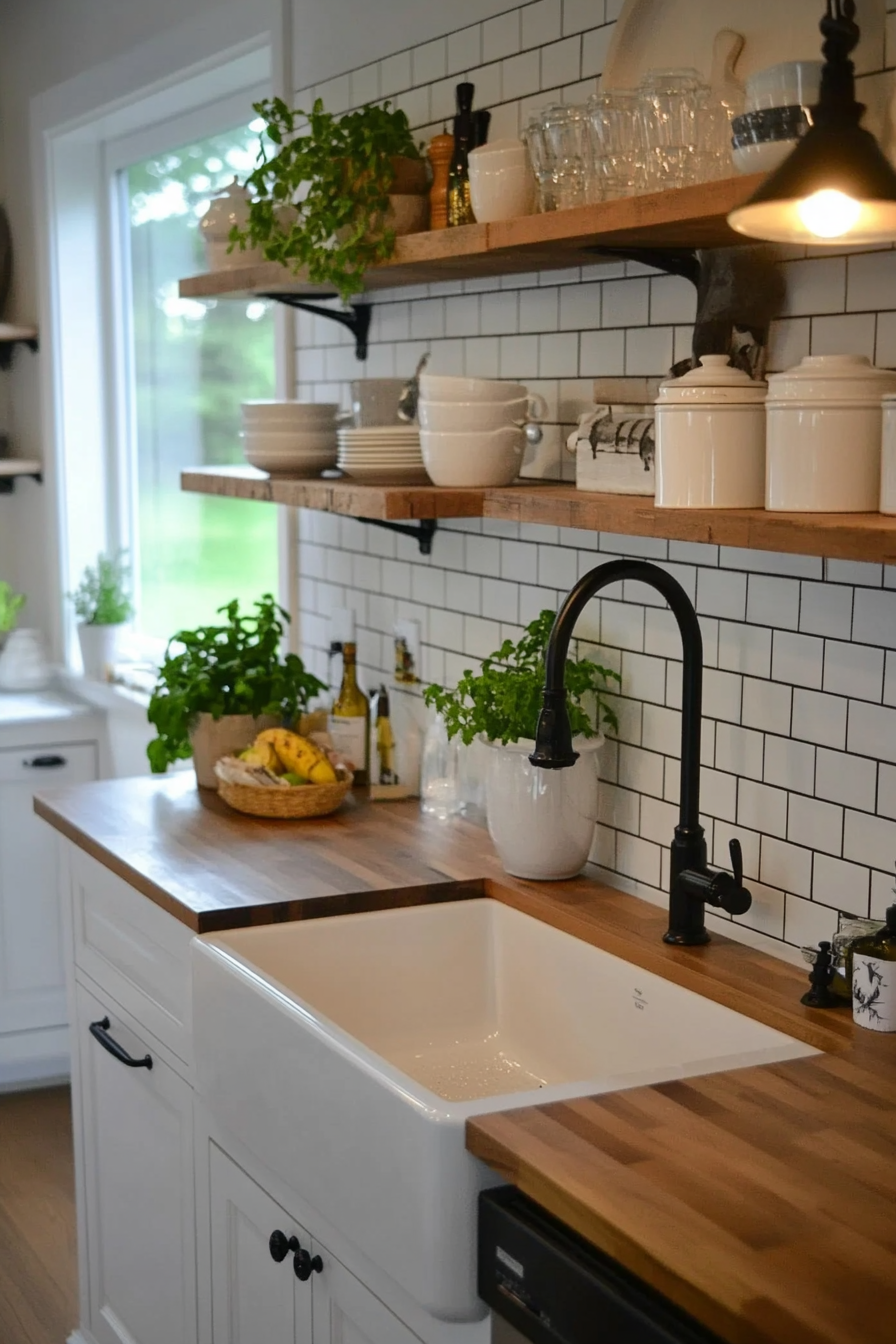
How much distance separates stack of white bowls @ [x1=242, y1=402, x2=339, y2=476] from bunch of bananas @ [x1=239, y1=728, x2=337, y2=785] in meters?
0.47

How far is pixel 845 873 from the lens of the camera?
77.1 inches

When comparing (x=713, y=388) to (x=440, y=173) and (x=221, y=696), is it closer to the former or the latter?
(x=440, y=173)

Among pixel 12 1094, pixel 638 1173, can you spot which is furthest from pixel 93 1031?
pixel 12 1094

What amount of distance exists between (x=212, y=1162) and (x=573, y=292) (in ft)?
4.49

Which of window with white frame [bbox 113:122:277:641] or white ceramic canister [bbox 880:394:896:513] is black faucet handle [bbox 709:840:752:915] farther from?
window with white frame [bbox 113:122:277:641]

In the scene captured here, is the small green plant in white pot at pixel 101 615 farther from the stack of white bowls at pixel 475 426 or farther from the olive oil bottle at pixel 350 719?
the stack of white bowls at pixel 475 426

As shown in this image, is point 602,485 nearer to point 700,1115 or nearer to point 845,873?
point 845,873

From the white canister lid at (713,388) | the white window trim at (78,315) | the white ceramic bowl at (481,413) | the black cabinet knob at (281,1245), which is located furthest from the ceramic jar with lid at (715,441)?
the white window trim at (78,315)

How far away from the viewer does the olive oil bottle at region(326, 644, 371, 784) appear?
116 inches

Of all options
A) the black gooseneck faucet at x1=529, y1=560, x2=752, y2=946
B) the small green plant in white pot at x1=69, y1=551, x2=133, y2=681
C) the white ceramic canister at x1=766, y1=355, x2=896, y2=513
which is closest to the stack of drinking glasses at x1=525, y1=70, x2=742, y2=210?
the white ceramic canister at x1=766, y1=355, x2=896, y2=513

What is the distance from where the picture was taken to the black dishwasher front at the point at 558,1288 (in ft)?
4.31

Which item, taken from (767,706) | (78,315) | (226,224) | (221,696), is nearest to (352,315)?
(226,224)

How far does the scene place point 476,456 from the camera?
7.73 ft

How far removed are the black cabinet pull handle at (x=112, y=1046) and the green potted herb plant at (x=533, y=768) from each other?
2.10ft
